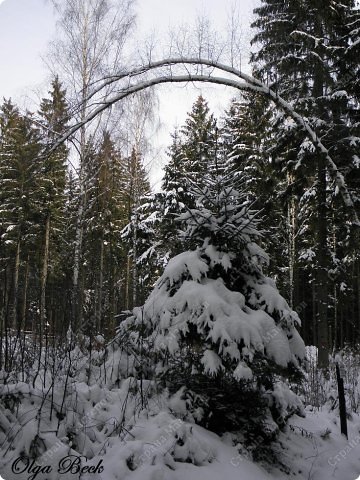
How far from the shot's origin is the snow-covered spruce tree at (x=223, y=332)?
3283 millimetres

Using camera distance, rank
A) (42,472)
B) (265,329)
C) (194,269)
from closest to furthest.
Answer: (42,472) → (265,329) → (194,269)

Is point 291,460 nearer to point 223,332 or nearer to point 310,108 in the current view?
point 223,332

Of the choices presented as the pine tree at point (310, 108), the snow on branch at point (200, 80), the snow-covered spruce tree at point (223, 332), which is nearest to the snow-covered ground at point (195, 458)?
the snow-covered spruce tree at point (223, 332)

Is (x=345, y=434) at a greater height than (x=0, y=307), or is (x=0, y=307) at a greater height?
(x=0, y=307)

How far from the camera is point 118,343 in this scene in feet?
13.6

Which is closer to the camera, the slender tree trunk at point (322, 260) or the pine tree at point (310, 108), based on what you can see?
the pine tree at point (310, 108)

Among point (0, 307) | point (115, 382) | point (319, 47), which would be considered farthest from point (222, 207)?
point (319, 47)

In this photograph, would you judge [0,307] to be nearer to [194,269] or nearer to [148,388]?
[148,388]

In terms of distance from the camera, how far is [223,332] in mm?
3182

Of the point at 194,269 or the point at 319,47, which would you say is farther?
the point at 319,47

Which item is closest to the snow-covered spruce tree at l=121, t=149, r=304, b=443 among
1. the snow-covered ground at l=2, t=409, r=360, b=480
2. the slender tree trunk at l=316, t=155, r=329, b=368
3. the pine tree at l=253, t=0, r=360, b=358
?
the snow-covered ground at l=2, t=409, r=360, b=480

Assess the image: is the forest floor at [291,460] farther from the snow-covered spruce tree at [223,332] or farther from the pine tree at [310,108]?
the pine tree at [310,108]

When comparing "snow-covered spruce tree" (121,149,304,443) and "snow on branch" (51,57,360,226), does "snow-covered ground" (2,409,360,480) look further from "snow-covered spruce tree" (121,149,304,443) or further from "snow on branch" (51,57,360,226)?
"snow on branch" (51,57,360,226)

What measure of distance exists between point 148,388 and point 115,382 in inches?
20.5
